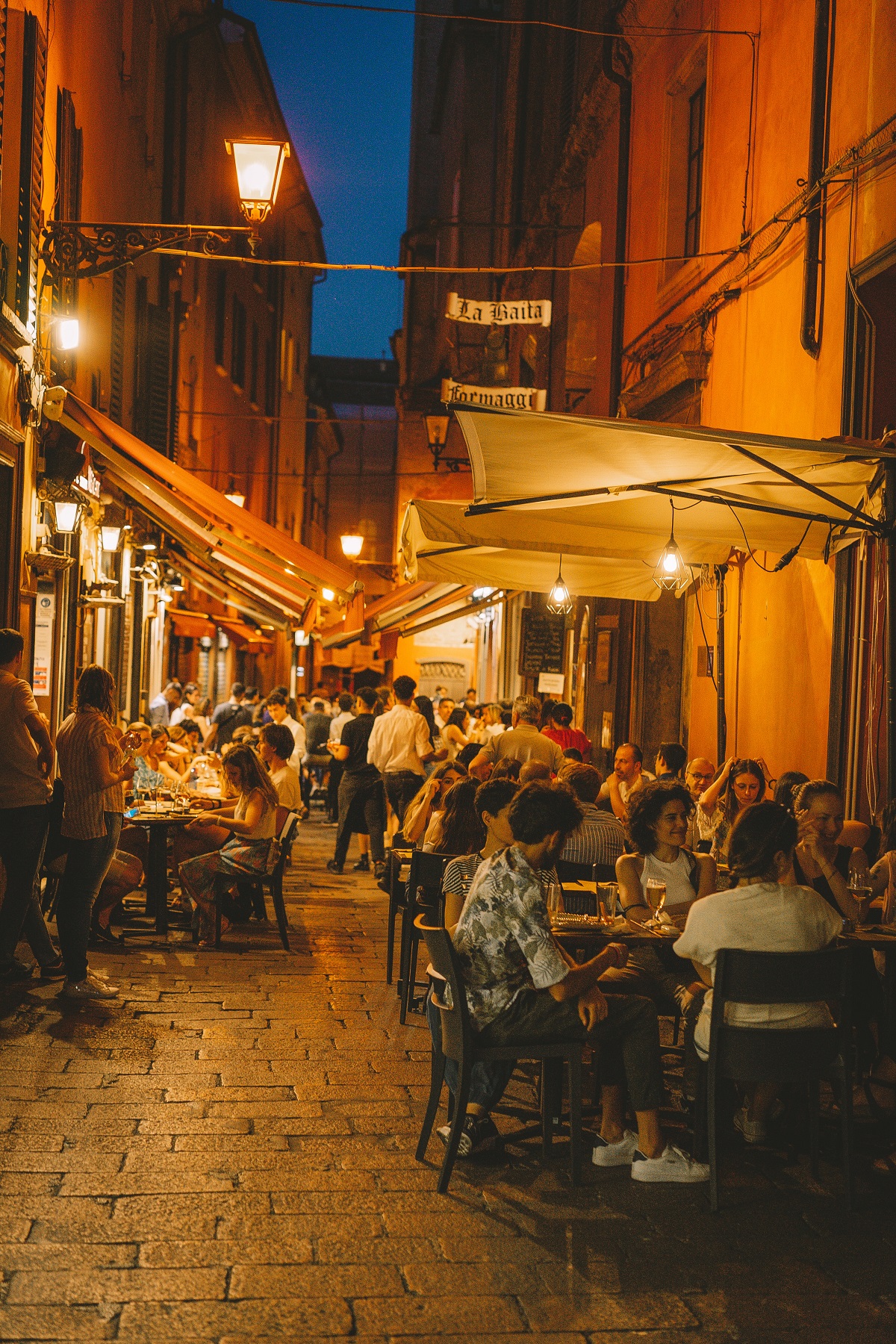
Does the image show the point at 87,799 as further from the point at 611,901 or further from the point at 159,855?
the point at 611,901

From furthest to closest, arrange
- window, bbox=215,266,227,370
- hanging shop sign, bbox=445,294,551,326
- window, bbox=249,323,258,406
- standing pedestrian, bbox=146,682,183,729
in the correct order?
window, bbox=249,323,258,406 → window, bbox=215,266,227,370 → standing pedestrian, bbox=146,682,183,729 → hanging shop sign, bbox=445,294,551,326

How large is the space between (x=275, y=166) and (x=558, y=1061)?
713 centimetres

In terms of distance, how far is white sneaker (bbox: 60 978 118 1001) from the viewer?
735 centimetres

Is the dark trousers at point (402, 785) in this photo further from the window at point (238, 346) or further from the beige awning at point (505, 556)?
the window at point (238, 346)

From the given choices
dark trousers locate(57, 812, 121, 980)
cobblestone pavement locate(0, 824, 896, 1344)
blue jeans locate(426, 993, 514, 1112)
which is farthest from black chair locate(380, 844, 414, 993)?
blue jeans locate(426, 993, 514, 1112)

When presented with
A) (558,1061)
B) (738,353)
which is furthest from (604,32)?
(558,1061)

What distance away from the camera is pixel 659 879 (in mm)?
5914

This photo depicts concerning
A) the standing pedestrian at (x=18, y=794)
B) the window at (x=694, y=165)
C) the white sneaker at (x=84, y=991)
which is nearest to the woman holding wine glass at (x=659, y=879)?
the white sneaker at (x=84, y=991)

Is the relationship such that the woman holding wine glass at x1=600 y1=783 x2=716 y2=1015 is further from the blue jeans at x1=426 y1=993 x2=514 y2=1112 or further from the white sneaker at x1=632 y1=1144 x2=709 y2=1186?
the white sneaker at x1=632 y1=1144 x2=709 y2=1186

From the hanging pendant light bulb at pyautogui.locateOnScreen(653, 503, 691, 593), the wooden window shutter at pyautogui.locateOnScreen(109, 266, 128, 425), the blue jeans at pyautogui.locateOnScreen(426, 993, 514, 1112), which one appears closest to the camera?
the blue jeans at pyautogui.locateOnScreen(426, 993, 514, 1112)

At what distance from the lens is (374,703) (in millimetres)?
15625

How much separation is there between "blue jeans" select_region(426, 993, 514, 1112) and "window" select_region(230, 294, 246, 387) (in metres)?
25.7

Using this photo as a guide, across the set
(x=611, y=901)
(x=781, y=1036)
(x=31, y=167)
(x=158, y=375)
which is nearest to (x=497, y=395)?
(x=31, y=167)

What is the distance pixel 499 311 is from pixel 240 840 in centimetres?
754
